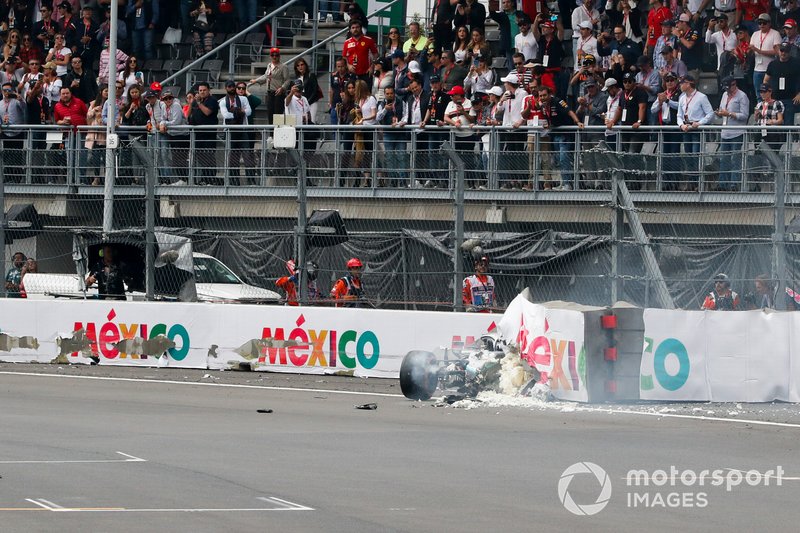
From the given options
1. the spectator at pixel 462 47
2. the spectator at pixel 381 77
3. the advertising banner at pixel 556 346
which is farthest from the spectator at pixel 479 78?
the advertising banner at pixel 556 346

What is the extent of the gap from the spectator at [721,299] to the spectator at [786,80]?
4470 mm

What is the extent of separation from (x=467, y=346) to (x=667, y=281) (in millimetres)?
2504

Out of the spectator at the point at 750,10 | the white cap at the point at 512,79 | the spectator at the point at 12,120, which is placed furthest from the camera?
the spectator at the point at 12,120

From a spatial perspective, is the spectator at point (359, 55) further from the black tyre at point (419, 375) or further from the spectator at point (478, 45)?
the black tyre at point (419, 375)

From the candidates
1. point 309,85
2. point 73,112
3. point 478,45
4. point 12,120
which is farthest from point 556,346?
point 12,120

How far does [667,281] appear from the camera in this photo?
643 inches

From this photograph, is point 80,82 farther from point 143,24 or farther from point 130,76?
point 143,24

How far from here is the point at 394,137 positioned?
73.6 ft

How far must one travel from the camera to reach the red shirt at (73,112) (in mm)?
26109

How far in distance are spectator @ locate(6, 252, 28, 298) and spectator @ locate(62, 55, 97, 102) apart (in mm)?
6146

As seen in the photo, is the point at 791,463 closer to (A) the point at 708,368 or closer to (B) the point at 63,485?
(A) the point at 708,368

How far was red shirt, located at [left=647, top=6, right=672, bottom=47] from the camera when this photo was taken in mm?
22188

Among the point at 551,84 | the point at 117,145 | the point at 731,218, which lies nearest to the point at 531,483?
the point at 731,218

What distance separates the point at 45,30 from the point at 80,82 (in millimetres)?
3977
